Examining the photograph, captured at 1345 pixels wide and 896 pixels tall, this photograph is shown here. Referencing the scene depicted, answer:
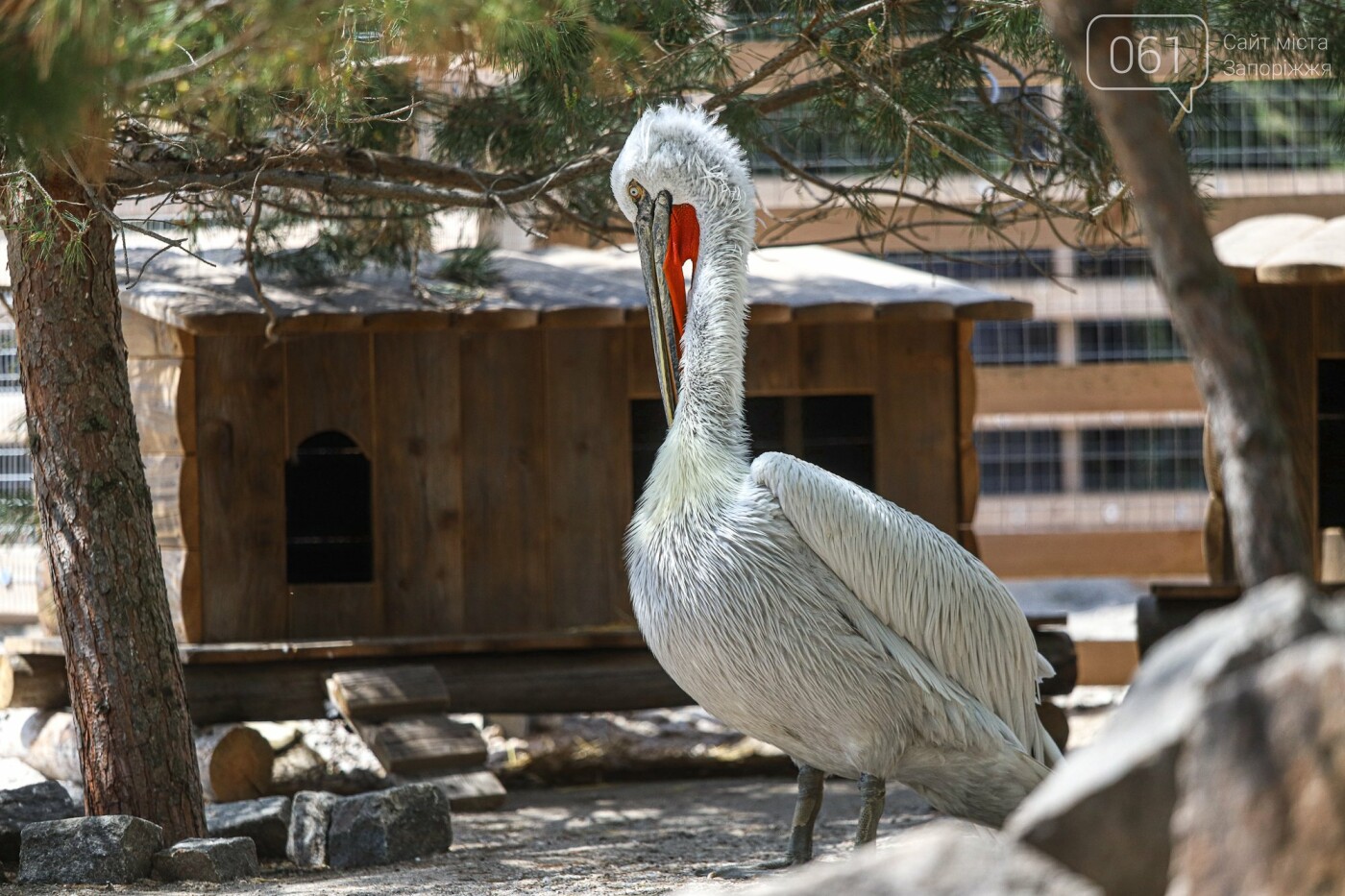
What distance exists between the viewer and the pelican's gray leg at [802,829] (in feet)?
13.7

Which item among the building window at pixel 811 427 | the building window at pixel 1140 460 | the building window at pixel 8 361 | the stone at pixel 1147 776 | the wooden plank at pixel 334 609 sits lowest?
the wooden plank at pixel 334 609

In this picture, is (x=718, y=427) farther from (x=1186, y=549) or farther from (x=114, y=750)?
(x=1186, y=549)

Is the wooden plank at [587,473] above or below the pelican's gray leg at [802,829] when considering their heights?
above

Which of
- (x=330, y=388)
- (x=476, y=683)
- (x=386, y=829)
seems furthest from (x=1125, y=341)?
(x=386, y=829)

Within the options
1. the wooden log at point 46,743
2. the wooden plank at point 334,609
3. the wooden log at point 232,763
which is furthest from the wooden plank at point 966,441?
the wooden log at point 46,743

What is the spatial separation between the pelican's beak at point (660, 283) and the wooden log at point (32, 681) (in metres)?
3.96

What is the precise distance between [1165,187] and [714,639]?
2180 mm

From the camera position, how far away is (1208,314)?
210cm

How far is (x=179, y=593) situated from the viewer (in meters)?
6.77

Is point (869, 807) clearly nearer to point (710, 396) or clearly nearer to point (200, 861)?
point (710, 396)

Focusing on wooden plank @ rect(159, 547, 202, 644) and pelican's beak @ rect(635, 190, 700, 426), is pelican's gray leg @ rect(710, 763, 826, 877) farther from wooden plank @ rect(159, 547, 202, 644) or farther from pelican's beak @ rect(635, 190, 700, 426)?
wooden plank @ rect(159, 547, 202, 644)

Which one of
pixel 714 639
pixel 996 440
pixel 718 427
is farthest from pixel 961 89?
pixel 996 440

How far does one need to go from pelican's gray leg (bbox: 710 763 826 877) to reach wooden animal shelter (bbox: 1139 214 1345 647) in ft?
11.8

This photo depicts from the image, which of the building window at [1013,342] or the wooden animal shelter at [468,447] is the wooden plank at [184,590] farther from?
the building window at [1013,342]
